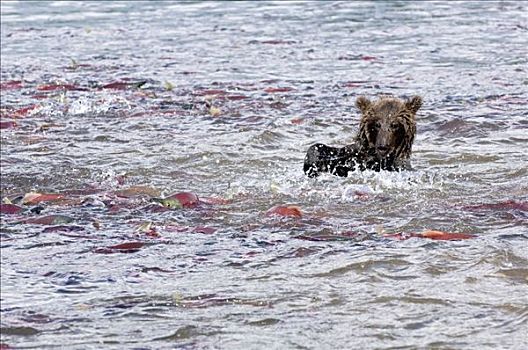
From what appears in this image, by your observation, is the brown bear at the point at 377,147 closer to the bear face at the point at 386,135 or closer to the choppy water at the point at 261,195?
the bear face at the point at 386,135

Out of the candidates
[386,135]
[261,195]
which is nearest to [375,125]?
[386,135]

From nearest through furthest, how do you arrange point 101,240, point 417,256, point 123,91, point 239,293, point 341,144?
point 239,293 → point 417,256 → point 101,240 → point 341,144 → point 123,91

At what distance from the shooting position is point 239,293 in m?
6.17

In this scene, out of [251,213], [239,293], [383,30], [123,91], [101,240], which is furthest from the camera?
[383,30]

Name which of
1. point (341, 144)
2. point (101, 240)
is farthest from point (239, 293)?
point (341, 144)

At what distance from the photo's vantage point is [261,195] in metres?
8.52

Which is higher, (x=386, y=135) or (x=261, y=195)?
(x=386, y=135)

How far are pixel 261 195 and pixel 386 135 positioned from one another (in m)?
1.01

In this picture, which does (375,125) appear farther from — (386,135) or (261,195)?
(261,195)

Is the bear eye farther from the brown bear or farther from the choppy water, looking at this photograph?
the choppy water

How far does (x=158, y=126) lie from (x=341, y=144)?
6.35 feet

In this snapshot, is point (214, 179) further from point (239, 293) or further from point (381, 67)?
point (381, 67)

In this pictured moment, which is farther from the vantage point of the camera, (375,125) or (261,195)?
(375,125)

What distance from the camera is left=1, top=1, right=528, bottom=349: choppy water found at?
575 centimetres
